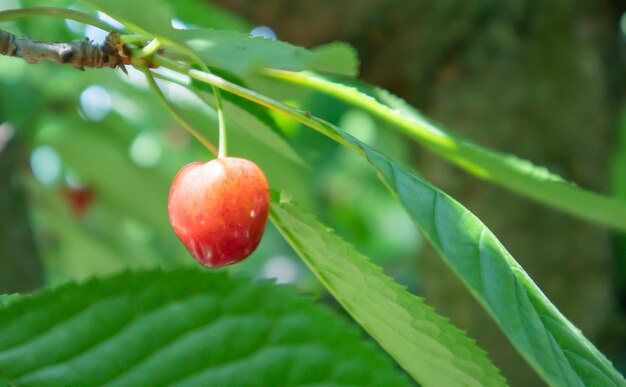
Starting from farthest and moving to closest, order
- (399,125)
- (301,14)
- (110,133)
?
(110,133)
(301,14)
(399,125)

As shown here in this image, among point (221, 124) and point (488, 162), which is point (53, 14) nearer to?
point (221, 124)

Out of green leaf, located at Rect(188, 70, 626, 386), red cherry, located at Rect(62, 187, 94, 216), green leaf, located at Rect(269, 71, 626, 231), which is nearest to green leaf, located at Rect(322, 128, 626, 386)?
green leaf, located at Rect(188, 70, 626, 386)

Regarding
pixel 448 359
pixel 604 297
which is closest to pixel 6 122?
pixel 604 297

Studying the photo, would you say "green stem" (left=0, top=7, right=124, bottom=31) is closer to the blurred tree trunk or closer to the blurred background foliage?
the blurred background foliage

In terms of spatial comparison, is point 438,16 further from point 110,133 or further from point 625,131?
point 625,131

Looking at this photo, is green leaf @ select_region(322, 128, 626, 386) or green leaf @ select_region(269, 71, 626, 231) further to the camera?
green leaf @ select_region(269, 71, 626, 231)

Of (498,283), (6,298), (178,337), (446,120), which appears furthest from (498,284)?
(446,120)
